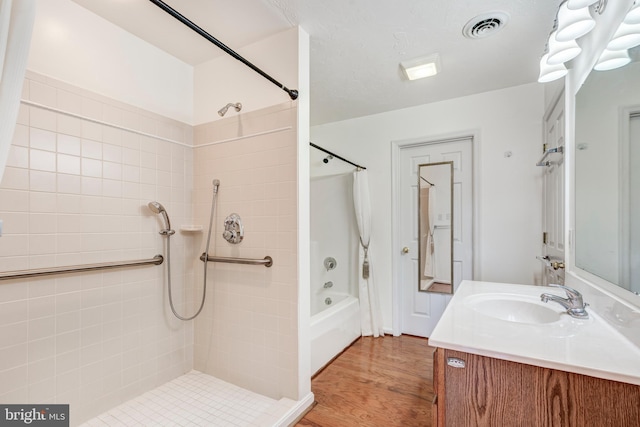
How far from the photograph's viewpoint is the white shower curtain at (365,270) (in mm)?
2879

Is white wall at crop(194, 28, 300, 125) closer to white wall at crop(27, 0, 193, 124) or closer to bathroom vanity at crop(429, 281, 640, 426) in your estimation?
white wall at crop(27, 0, 193, 124)

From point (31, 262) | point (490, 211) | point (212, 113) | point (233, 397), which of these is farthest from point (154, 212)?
point (490, 211)

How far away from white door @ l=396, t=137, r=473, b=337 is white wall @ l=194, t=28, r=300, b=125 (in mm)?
1629

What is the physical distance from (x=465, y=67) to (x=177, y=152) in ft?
7.43

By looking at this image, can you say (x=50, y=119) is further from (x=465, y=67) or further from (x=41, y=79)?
(x=465, y=67)

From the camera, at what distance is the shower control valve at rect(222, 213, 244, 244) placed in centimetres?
189

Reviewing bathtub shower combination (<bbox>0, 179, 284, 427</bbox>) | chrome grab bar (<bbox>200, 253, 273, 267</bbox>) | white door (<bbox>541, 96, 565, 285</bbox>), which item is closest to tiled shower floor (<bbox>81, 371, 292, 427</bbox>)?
bathtub shower combination (<bbox>0, 179, 284, 427</bbox>)

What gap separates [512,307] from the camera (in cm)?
145

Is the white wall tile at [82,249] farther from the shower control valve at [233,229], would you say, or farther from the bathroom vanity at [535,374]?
the bathroom vanity at [535,374]

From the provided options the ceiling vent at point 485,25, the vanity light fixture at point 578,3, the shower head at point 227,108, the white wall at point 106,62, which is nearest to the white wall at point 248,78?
the shower head at point 227,108

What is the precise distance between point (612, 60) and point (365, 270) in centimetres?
223

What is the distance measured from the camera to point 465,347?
0.92 m

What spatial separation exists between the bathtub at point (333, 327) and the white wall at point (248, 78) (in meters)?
1.67

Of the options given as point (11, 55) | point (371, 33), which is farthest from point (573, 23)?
point (11, 55)
